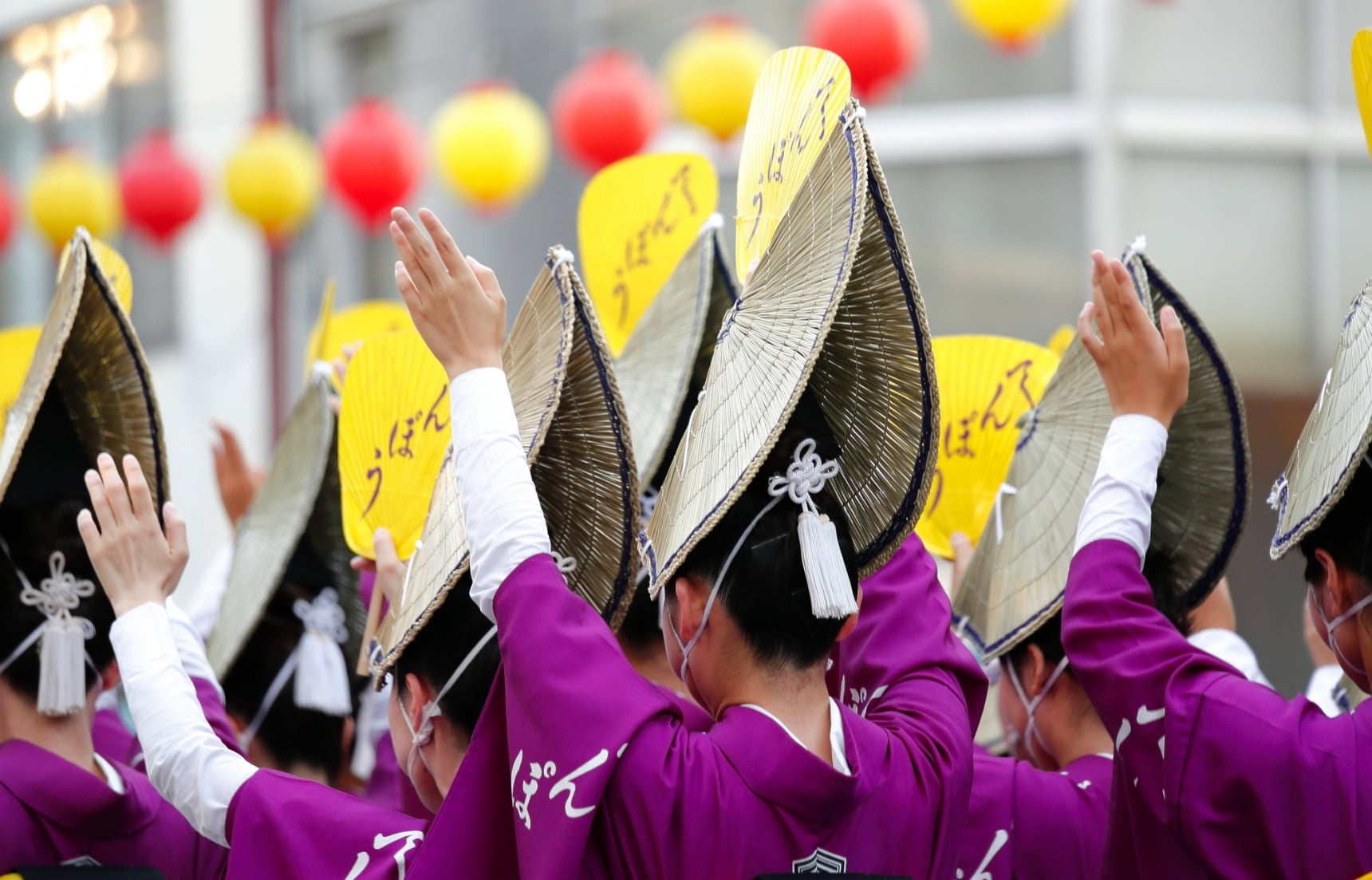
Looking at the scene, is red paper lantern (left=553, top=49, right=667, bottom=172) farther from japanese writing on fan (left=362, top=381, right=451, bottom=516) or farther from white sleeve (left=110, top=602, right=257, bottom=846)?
white sleeve (left=110, top=602, right=257, bottom=846)

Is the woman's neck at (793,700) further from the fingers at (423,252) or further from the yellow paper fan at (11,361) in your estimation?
the yellow paper fan at (11,361)

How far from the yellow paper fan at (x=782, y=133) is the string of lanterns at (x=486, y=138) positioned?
357cm

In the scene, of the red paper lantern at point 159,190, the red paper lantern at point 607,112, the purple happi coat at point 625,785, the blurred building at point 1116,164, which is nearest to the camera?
the purple happi coat at point 625,785

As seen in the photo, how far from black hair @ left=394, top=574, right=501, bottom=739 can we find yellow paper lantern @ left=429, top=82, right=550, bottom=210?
4.76 meters

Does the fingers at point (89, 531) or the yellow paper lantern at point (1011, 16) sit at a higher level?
the yellow paper lantern at point (1011, 16)

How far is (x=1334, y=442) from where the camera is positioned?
6.72ft

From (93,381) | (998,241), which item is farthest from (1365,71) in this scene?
(998,241)

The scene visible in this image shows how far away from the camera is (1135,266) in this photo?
236cm

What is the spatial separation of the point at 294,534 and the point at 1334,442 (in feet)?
6.09

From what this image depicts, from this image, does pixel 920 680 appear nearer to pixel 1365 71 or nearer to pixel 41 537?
pixel 1365 71

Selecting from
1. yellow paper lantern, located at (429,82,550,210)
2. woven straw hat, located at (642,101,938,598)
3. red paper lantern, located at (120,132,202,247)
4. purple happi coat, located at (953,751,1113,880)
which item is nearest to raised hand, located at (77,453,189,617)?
woven straw hat, located at (642,101,938,598)

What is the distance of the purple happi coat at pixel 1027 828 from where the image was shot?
2400 mm

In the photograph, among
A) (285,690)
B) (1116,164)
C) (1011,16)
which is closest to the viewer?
(285,690)

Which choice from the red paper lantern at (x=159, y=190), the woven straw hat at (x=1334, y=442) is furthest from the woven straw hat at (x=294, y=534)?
the red paper lantern at (x=159, y=190)
